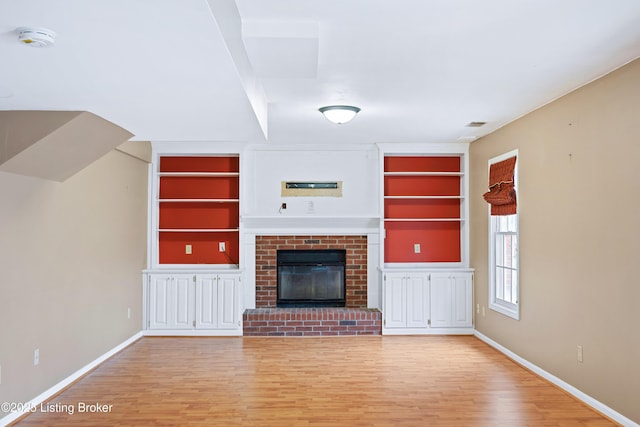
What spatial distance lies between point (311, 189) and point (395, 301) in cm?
192

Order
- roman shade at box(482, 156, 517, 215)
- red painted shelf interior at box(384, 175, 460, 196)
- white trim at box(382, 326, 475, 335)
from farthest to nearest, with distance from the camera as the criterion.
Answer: red painted shelf interior at box(384, 175, 460, 196)
white trim at box(382, 326, 475, 335)
roman shade at box(482, 156, 517, 215)

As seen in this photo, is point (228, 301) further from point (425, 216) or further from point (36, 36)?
point (36, 36)

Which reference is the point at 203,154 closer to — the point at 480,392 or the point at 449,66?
the point at 449,66

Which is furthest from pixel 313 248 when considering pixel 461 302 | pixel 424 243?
pixel 461 302

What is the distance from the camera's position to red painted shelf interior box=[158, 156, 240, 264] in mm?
6883

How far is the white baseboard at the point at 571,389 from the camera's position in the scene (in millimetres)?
3529

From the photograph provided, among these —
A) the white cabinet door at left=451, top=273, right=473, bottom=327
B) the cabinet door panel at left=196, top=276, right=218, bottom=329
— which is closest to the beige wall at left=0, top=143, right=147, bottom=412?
the cabinet door panel at left=196, top=276, right=218, bottom=329

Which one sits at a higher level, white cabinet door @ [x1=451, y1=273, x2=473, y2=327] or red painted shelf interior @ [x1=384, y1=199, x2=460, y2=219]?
red painted shelf interior @ [x1=384, y1=199, x2=460, y2=219]

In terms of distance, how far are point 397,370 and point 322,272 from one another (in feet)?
7.54

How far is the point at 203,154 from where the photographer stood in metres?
6.84

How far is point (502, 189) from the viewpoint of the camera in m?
5.51

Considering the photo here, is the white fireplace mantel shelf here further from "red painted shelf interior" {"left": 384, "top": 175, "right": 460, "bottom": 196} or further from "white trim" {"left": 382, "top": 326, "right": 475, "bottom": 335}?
"white trim" {"left": 382, "top": 326, "right": 475, "bottom": 335}

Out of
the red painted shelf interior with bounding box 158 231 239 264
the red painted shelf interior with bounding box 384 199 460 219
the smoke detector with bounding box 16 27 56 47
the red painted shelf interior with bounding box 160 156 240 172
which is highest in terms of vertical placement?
the red painted shelf interior with bounding box 160 156 240 172

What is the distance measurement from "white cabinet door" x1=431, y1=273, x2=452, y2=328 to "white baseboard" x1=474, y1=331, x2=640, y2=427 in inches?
31.6
